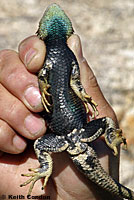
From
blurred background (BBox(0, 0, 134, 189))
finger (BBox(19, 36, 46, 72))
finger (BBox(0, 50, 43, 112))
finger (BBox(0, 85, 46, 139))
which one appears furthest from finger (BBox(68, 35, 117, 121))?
blurred background (BBox(0, 0, 134, 189))

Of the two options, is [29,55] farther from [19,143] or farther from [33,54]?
[19,143]

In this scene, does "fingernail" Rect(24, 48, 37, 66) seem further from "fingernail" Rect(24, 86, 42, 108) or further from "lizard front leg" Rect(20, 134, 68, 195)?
"lizard front leg" Rect(20, 134, 68, 195)

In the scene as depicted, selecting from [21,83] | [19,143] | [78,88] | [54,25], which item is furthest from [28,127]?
[54,25]

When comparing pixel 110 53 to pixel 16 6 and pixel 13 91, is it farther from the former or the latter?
pixel 13 91

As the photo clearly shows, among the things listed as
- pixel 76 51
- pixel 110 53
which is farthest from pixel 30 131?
pixel 110 53

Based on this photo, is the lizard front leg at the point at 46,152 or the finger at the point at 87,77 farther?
the finger at the point at 87,77

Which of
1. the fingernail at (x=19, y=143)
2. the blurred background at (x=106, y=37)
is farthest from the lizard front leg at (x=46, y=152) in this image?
the blurred background at (x=106, y=37)

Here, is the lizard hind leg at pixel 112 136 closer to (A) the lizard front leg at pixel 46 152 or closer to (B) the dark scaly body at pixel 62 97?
(B) the dark scaly body at pixel 62 97
